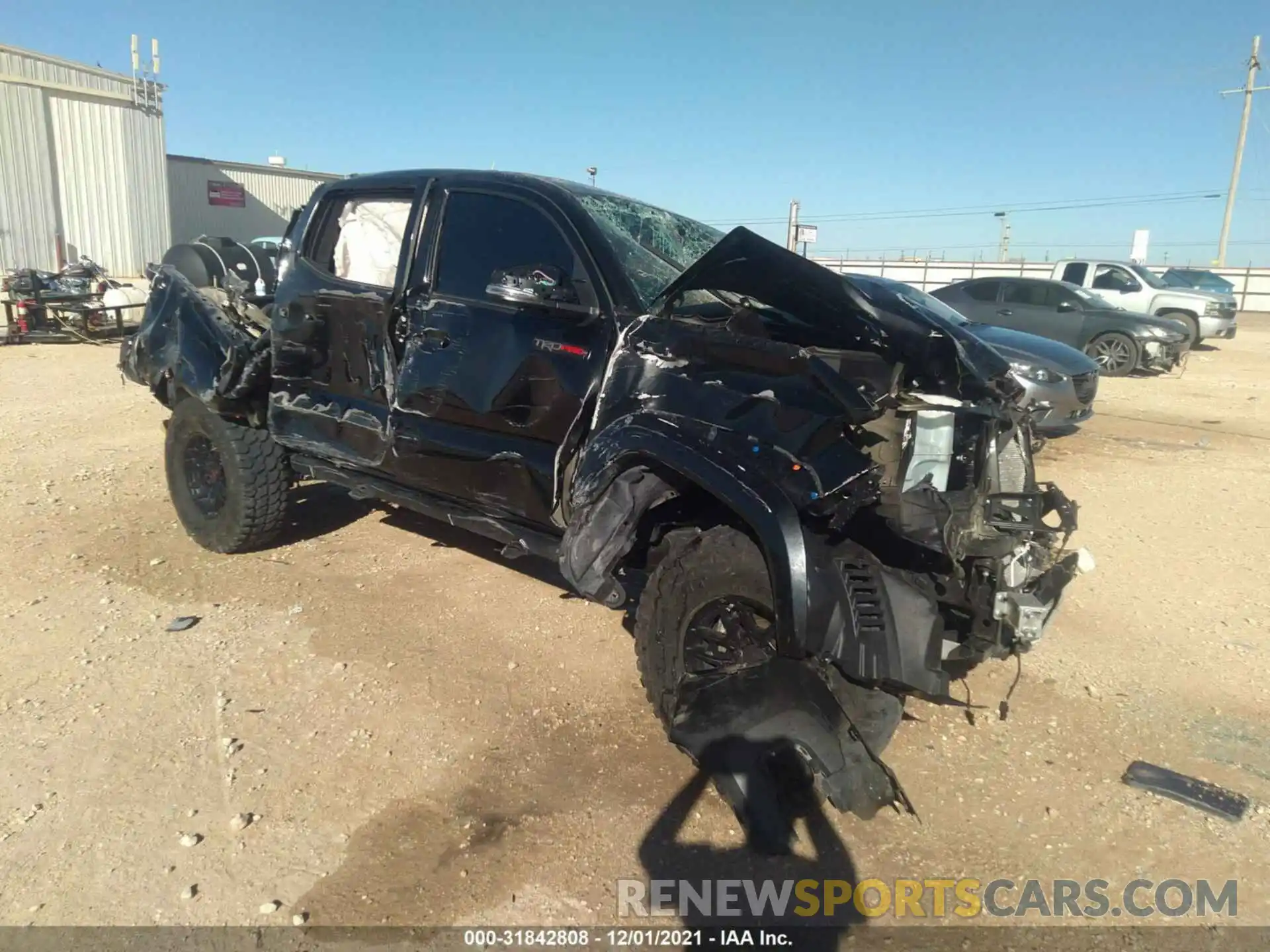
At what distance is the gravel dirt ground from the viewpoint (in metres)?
2.68

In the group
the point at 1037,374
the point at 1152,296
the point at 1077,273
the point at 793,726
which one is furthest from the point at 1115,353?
the point at 793,726

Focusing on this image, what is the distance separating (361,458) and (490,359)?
1105 millimetres

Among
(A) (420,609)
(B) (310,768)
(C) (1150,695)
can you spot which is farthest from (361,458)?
(C) (1150,695)

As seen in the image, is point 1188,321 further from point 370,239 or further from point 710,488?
point 710,488

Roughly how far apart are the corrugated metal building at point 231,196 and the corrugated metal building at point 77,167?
1.63 metres

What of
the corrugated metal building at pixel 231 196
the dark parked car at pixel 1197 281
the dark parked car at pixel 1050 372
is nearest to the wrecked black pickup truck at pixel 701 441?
the dark parked car at pixel 1050 372

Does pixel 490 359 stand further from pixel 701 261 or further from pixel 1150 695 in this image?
pixel 1150 695

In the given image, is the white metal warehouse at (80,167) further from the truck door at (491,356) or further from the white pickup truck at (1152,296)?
the truck door at (491,356)

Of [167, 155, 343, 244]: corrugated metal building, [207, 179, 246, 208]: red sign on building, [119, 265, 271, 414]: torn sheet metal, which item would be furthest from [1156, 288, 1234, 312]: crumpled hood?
[207, 179, 246, 208]: red sign on building

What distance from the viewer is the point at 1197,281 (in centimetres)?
A: 1980

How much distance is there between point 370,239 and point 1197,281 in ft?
69.0

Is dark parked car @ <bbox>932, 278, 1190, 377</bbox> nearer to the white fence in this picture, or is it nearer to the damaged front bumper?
the damaged front bumper

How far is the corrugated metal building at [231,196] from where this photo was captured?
28312mm

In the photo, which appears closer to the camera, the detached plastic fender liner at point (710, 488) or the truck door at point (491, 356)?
the detached plastic fender liner at point (710, 488)
